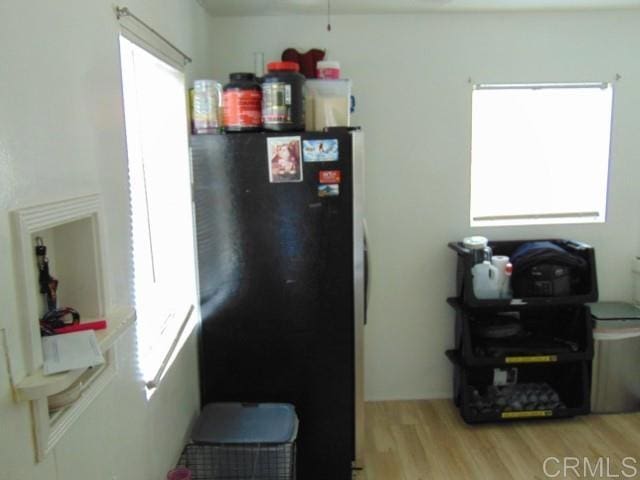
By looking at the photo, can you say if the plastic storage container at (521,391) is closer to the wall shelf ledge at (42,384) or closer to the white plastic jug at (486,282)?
the white plastic jug at (486,282)

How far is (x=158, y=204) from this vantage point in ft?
6.73

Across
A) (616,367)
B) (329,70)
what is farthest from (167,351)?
(616,367)

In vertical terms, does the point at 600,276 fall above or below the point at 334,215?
below

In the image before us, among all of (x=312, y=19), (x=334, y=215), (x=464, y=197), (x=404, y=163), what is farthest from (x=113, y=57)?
(x=464, y=197)

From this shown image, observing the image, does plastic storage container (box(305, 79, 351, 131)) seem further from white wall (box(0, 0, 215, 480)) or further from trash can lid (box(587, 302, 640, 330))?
trash can lid (box(587, 302, 640, 330))

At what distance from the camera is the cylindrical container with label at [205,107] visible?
88.0 inches

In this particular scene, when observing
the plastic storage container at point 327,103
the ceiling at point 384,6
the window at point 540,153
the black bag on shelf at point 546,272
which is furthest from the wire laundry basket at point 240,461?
the ceiling at point 384,6

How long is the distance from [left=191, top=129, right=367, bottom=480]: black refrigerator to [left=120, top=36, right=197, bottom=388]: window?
0.25 ft

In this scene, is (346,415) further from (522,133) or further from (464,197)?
(522,133)

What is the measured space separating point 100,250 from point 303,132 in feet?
3.81

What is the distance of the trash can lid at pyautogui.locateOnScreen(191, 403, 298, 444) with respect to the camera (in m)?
2.06

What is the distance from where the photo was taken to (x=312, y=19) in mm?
2924

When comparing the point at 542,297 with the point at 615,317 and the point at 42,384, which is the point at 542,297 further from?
the point at 42,384

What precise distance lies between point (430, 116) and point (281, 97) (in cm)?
119
